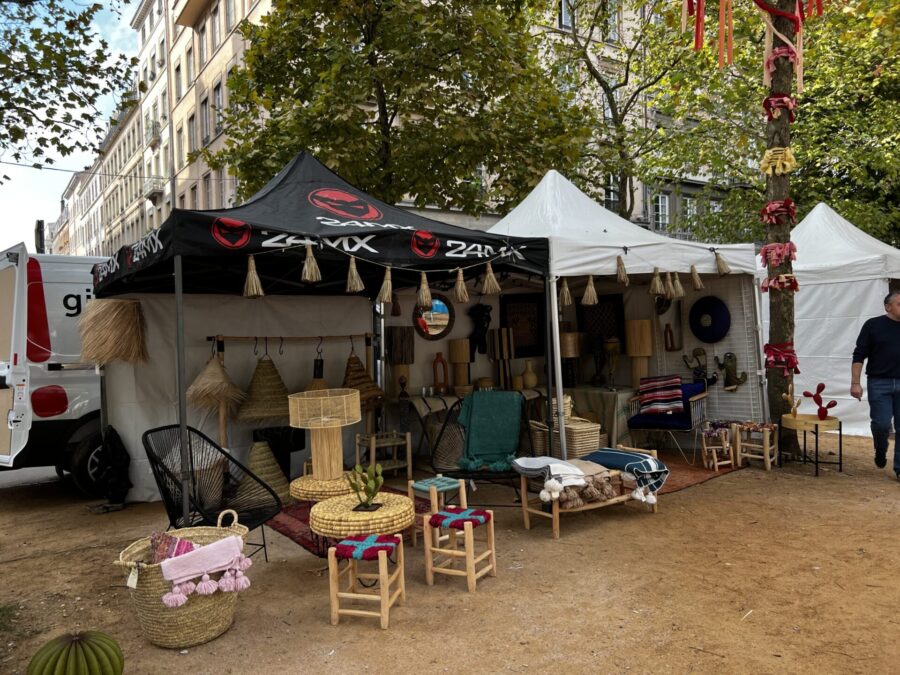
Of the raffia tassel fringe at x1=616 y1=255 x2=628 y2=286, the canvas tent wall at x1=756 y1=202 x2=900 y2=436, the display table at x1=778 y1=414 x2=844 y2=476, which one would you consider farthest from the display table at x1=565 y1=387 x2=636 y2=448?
the canvas tent wall at x1=756 y1=202 x2=900 y2=436

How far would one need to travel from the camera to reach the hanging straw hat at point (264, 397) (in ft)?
19.1

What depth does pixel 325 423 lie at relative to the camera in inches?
170

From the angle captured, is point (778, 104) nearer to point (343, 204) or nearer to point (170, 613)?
point (343, 204)

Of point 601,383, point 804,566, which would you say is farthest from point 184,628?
point 601,383

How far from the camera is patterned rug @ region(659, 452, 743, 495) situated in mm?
5688

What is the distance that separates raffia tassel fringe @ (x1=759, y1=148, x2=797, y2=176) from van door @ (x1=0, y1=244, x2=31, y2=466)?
22.5ft

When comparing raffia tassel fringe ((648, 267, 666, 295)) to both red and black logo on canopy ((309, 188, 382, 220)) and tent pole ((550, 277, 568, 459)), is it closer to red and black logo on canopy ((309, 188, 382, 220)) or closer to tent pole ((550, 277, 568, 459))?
tent pole ((550, 277, 568, 459))

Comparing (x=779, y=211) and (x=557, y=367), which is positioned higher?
(x=779, y=211)

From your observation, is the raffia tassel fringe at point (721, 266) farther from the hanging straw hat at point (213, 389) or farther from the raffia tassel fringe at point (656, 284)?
the hanging straw hat at point (213, 389)

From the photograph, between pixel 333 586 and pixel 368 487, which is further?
pixel 368 487

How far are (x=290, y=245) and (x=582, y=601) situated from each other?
2.67 metres

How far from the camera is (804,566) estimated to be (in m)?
3.76

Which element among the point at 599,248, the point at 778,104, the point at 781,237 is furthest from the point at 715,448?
the point at 778,104

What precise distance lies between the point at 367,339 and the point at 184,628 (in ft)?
13.7
